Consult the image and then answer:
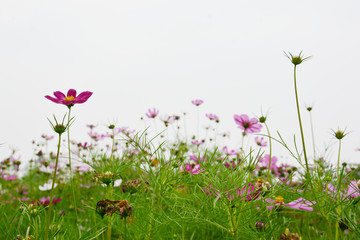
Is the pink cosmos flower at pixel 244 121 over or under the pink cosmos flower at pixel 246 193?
over

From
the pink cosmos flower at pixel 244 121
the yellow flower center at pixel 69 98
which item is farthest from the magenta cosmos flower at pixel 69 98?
the pink cosmos flower at pixel 244 121

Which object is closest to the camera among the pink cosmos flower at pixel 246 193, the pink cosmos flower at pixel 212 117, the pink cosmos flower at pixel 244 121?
the pink cosmos flower at pixel 246 193

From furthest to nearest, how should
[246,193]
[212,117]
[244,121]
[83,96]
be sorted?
[212,117] → [244,121] → [83,96] → [246,193]

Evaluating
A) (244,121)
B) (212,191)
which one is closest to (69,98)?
(212,191)

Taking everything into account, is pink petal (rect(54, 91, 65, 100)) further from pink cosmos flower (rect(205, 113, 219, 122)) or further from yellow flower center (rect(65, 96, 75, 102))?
pink cosmos flower (rect(205, 113, 219, 122))

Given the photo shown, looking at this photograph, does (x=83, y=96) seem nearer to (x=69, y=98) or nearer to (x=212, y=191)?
(x=69, y=98)

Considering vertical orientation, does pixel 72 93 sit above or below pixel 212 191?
above

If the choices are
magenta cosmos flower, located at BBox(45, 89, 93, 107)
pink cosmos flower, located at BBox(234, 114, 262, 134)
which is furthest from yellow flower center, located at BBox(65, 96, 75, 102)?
pink cosmos flower, located at BBox(234, 114, 262, 134)

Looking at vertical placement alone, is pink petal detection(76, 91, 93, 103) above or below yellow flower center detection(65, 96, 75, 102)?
above

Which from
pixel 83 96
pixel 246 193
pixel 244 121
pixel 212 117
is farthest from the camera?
pixel 212 117

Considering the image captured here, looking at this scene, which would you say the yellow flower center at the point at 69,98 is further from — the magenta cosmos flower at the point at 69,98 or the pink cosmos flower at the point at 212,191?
the pink cosmos flower at the point at 212,191

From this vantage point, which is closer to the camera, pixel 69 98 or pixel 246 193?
pixel 246 193

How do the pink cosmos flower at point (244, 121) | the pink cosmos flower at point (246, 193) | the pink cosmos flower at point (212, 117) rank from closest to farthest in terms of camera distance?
the pink cosmos flower at point (246, 193) < the pink cosmos flower at point (244, 121) < the pink cosmos flower at point (212, 117)

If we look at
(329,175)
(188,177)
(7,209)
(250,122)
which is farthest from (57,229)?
(7,209)
